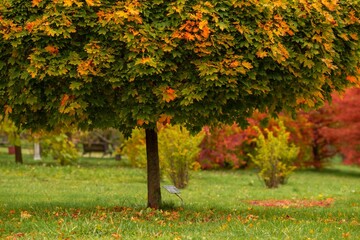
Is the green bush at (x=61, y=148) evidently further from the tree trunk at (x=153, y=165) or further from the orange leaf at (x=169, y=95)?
the orange leaf at (x=169, y=95)

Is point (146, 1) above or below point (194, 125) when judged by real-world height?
above

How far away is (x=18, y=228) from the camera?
7797 mm

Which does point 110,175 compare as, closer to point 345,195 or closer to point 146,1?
point 345,195

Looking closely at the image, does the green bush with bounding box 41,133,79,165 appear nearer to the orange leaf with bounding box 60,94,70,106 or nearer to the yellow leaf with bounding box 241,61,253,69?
the orange leaf with bounding box 60,94,70,106

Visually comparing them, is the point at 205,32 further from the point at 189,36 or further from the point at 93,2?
the point at 93,2

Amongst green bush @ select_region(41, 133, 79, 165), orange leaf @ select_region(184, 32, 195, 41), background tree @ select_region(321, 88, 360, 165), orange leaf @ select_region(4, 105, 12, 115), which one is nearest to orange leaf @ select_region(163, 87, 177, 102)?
→ orange leaf @ select_region(184, 32, 195, 41)

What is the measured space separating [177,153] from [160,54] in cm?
849

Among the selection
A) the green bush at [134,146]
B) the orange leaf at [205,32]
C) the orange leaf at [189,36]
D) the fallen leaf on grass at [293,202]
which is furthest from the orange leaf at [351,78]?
the green bush at [134,146]

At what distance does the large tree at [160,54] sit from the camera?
826 centimetres

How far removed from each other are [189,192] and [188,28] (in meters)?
8.02

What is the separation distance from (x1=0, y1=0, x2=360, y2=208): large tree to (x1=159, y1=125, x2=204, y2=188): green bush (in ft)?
25.4

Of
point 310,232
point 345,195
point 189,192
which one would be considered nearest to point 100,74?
point 310,232

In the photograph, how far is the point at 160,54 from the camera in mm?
8281

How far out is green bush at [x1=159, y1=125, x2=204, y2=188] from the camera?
54.7ft
